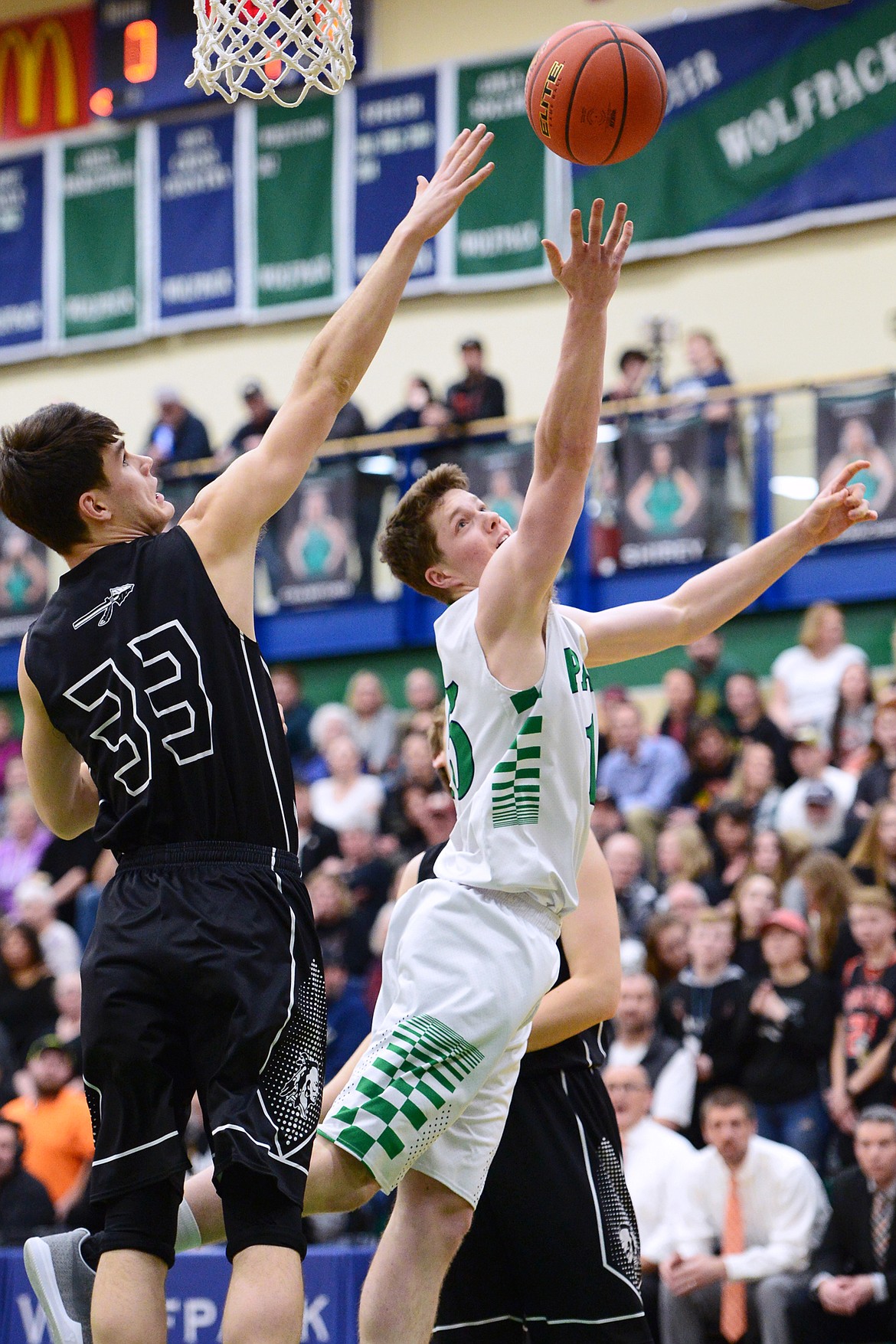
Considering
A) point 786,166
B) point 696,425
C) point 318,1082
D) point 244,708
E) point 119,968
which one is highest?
point 786,166

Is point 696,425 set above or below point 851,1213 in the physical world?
above

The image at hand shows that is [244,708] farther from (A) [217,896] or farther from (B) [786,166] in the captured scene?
(B) [786,166]

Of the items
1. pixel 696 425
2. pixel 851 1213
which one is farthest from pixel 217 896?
pixel 696 425

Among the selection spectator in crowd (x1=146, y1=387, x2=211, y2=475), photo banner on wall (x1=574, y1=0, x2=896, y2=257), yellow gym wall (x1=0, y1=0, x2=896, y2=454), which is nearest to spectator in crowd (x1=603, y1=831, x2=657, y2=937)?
yellow gym wall (x1=0, y1=0, x2=896, y2=454)

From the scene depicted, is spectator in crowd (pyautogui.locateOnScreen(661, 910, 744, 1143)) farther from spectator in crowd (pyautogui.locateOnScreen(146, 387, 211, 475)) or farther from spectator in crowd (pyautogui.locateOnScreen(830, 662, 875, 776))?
spectator in crowd (pyautogui.locateOnScreen(146, 387, 211, 475))

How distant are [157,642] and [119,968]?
0.77 metres

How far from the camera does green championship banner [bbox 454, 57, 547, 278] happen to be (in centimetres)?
1756

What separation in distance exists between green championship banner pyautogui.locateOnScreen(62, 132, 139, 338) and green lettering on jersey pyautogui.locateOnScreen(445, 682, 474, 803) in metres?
16.4

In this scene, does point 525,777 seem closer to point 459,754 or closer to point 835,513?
point 459,754

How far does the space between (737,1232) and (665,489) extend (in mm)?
7524

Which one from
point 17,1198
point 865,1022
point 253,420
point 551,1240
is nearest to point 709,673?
point 865,1022

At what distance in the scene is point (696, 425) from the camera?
14484 mm

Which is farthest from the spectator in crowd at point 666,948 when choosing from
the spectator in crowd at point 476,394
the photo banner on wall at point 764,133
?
the photo banner on wall at point 764,133

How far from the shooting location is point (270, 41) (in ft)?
18.6
